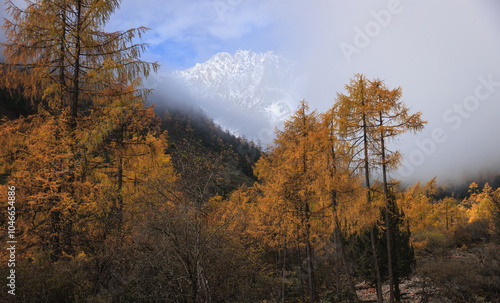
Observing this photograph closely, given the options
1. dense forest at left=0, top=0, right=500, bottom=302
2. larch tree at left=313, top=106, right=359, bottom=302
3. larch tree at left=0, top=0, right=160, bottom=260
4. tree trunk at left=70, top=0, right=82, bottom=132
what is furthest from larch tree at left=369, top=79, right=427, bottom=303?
tree trunk at left=70, top=0, right=82, bottom=132

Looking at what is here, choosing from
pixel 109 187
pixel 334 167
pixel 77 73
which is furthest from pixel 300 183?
pixel 77 73

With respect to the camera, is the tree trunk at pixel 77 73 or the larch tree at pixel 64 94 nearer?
the larch tree at pixel 64 94

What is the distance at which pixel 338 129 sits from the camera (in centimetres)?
1111

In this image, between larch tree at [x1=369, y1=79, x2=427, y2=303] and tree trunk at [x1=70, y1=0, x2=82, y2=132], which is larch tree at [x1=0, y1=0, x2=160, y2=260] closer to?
tree trunk at [x1=70, y1=0, x2=82, y2=132]

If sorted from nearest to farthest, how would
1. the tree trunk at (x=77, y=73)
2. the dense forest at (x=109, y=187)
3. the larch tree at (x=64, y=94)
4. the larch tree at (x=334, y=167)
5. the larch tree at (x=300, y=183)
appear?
the dense forest at (x=109, y=187)
the larch tree at (x=64, y=94)
the tree trunk at (x=77, y=73)
the larch tree at (x=334, y=167)
the larch tree at (x=300, y=183)

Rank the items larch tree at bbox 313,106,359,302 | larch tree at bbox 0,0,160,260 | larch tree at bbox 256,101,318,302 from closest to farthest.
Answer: larch tree at bbox 0,0,160,260 < larch tree at bbox 313,106,359,302 < larch tree at bbox 256,101,318,302

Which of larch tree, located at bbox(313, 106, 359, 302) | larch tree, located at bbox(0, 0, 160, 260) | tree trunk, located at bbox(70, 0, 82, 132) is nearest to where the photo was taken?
larch tree, located at bbox(0, 0, 160, 260)

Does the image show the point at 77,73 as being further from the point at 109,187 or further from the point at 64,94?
the point at 109,187

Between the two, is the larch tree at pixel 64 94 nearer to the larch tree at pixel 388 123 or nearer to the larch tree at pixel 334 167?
the larch tree at pixel 334 167

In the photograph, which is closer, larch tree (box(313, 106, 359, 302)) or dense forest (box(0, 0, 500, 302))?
dense forest (box(0, 0, 500, 302))

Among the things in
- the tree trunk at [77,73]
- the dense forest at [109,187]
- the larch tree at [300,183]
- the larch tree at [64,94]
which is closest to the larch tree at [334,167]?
the dense forest at [109,187]

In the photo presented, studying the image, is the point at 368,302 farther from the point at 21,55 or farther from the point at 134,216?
the point at 21,55

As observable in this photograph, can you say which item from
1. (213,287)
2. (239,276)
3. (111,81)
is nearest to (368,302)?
(239,276)

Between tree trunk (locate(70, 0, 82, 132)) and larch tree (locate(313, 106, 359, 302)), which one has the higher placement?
tree trunk (locate(70, 0, 82, 132))
